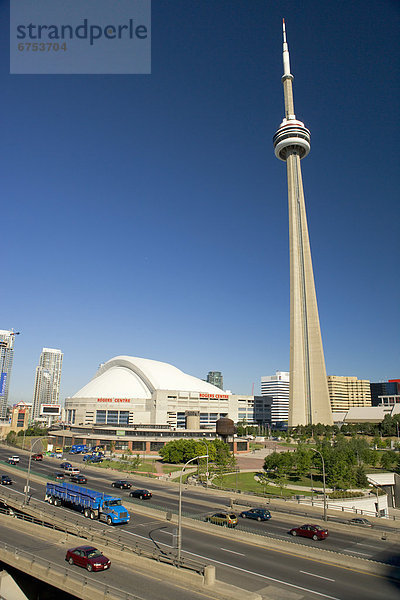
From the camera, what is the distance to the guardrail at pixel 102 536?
2736cm

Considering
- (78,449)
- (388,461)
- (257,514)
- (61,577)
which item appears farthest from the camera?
(78,449)

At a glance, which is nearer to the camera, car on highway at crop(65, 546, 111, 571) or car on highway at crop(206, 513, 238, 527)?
car on highway at crop(65, 546, 111, 571)

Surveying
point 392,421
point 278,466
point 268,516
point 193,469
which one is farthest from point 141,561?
point 392,421

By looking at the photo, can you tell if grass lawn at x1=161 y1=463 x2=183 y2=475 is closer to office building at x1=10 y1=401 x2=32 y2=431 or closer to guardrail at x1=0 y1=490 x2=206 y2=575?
guardrail at x1=0 y1=490 x2=206 y2=575

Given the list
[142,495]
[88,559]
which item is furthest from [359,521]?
[88,559]

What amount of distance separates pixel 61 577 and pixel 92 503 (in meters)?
16.7

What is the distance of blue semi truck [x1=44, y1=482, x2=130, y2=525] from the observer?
134 ft

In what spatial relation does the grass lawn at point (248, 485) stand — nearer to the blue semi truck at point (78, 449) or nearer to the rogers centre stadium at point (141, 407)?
the rogers centre stadium at point (141, 407)

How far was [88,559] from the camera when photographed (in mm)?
28094

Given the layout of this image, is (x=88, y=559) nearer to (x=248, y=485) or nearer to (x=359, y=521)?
(x=359, y=521)

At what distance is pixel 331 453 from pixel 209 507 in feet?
125

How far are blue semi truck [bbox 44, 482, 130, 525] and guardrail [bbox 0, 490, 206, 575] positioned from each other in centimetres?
191

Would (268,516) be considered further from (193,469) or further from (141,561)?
(193,469)

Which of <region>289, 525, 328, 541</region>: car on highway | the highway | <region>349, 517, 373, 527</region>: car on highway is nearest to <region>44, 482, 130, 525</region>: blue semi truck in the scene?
the highway
